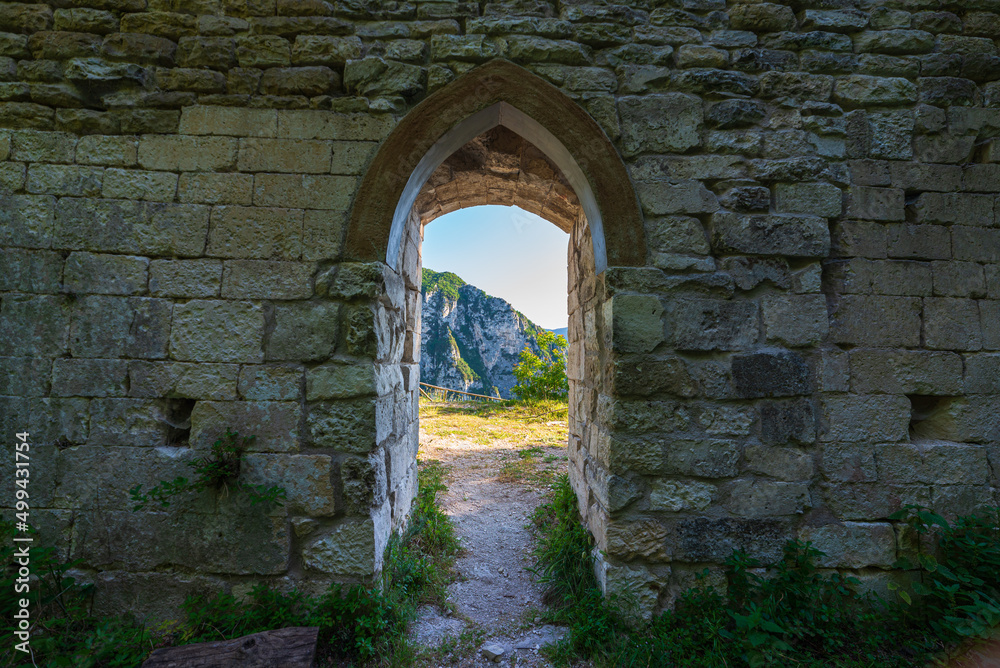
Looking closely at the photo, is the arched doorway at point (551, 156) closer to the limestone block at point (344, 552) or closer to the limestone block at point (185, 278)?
the limestone block at point (344, 552)

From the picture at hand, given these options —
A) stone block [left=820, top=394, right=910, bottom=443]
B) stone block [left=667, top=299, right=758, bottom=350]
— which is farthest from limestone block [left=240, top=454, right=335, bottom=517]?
stone block [left=820, top=394, right=910, bottom=443]

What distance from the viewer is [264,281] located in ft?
8.13

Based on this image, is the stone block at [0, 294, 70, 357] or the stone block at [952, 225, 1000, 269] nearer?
the stone block at [0, 294, 70, 357]

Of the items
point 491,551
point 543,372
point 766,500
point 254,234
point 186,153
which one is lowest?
point 491,551

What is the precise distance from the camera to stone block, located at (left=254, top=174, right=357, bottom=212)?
252 cm

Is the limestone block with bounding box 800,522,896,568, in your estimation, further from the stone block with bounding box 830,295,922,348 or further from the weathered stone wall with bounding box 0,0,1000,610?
the stone block with bounding box 830,295,922,348

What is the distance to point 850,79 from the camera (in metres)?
2.63

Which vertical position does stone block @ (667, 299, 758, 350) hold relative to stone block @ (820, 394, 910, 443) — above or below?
above

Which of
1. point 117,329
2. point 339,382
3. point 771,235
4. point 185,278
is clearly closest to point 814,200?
point 771,235

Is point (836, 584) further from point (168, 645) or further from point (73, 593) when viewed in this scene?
point (73, 593)

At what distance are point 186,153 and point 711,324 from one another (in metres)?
3.23

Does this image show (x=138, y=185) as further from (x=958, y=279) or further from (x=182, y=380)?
(x=958, y=279)

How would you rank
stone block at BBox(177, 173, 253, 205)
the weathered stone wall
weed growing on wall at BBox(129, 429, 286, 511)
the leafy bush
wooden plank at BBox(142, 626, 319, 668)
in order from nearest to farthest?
wooden plank at BBox(142, 626, 319, 668) → weed growing on wall at BBox(129, 429, 286, 511) → the weathered stone wall → stone block at BBox(177, 173, 253, 205) → the leafy bush

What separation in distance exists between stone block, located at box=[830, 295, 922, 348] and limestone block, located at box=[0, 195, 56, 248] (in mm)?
4591
